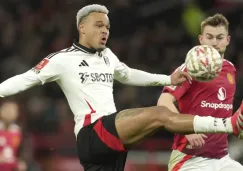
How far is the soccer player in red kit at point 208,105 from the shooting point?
7367 millimetres

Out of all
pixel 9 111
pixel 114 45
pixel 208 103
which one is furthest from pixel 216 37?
pixel 114 45

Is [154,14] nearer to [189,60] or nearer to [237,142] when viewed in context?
[237,142]

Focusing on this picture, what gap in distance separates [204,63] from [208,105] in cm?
67

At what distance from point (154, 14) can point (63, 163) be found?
16.6 ft

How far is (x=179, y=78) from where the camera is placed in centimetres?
749

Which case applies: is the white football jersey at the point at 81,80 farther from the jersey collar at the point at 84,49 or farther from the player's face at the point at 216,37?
the player's face at the point at 216,37

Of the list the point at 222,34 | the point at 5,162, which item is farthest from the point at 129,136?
the point at 5,162

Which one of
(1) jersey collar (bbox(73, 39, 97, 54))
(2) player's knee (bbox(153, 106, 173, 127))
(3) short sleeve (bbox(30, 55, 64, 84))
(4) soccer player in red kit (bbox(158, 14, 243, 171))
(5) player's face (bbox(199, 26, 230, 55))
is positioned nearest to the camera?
(2) player's knee (bbox(153, 106, 173, 127))

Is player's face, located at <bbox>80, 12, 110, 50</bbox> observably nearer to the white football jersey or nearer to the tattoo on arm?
the white football jersey

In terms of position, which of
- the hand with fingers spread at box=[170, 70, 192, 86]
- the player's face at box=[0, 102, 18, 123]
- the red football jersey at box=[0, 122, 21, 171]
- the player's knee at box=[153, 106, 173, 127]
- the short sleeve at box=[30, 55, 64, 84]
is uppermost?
the short sleeve at box=[30, 55, 64, 84]

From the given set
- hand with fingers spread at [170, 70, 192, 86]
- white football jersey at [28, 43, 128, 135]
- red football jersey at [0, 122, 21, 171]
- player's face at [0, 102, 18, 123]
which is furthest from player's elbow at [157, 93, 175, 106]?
red football jersey at [0, 122, 21, 171]

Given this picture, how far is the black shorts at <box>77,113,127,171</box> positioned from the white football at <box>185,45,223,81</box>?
87cm

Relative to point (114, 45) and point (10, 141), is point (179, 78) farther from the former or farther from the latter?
point (114, 45)

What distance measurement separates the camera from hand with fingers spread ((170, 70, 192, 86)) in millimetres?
7409
